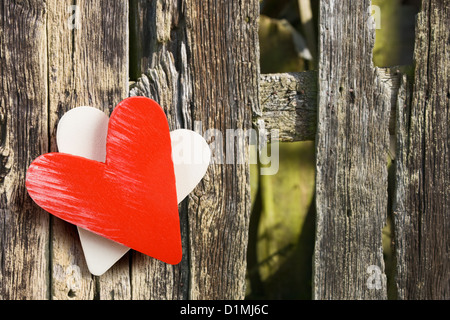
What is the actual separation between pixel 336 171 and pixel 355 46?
0.45m

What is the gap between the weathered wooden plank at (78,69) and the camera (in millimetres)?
1439

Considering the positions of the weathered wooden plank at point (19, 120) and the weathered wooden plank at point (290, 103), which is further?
the weathered wooden plank at point (290, 103)

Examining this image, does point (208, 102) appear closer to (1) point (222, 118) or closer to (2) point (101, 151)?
(1) point (222, 118)

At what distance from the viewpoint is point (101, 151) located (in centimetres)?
142

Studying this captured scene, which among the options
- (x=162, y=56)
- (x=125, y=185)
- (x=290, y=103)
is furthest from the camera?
(x=290, y=103)

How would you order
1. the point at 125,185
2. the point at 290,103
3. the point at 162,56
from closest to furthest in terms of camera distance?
1. the point at 125,185
2. the point at 162,56
3. the point at 290,103

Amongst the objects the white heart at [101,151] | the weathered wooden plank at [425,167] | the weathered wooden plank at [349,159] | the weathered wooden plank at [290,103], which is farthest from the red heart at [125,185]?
the weathered wooden plank at [425,167]

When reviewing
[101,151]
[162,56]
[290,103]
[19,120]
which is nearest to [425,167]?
[290,103]

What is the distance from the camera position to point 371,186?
163 centimetres

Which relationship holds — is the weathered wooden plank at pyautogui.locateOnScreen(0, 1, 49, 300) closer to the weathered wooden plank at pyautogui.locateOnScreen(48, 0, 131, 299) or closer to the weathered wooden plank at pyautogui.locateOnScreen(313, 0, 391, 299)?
the weathered wooden plank at pyautogui.locateOnScreen(48, 0, 131, 299)

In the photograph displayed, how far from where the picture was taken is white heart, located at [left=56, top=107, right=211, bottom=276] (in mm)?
1401

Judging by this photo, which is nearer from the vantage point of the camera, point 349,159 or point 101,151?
point 101,151

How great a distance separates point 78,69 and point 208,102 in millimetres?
443

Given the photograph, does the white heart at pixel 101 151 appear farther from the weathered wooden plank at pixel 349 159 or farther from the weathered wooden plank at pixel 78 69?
the weathered wooden plank at pixel 349 159
